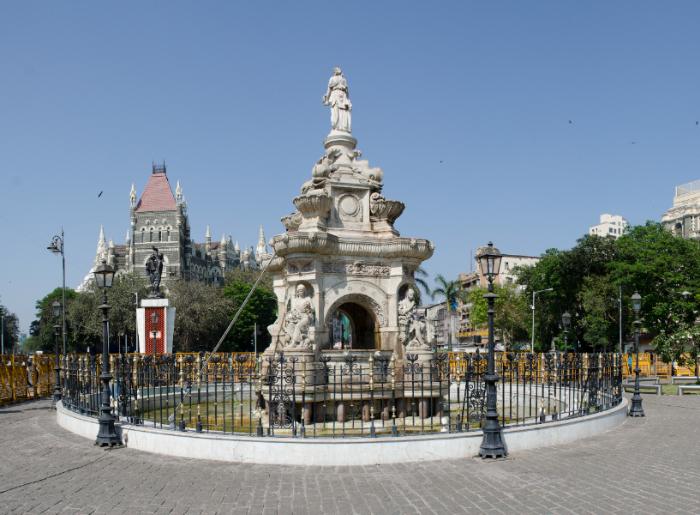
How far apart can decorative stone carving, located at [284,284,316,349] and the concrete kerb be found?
320cm

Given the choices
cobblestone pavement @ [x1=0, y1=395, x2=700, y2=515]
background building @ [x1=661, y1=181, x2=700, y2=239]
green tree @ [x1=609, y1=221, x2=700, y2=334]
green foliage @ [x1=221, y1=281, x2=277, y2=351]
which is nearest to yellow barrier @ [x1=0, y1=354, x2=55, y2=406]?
cobblestone pavement @ [x1=0, y1=395, x2=700, y2=515]

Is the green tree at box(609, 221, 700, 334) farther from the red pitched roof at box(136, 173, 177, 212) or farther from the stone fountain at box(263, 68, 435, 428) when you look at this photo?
the red pitched roof at box(136, 173, 177, 212)

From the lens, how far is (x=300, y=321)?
12.0 meters

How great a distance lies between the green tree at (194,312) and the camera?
184ft

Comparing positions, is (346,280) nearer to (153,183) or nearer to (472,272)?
Answer: (472,272)

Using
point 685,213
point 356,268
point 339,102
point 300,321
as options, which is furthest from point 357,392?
point 685,213

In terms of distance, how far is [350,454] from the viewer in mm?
8617

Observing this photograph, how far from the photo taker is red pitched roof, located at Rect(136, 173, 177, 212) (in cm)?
10244

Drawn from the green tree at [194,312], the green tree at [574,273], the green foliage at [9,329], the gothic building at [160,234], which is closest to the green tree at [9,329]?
the green foliage at [9,329]

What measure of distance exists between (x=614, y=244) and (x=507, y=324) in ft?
56.1

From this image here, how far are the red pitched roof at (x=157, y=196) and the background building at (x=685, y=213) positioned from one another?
78175 mm

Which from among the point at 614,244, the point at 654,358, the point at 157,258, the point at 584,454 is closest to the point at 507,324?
the point at 614,244

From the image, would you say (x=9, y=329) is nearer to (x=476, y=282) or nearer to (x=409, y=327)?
(x=476, y=282)

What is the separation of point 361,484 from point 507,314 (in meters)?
50.3
